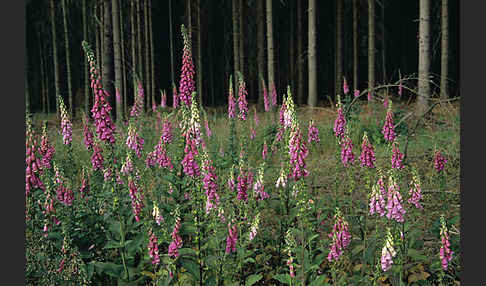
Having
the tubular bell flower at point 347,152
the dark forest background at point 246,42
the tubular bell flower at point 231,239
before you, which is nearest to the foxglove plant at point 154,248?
the tubular bell flower at point 231,239

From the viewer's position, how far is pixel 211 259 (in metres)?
2.77

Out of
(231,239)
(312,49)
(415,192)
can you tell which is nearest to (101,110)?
(231,239)

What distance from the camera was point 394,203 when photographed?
7.73 ft

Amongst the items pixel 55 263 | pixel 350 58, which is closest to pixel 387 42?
pixel 350 58

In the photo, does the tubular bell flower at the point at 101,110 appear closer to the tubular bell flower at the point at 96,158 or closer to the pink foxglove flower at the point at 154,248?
the tubular bell flower at the point at 96,158

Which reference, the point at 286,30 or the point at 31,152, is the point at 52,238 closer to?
the point at 31,152

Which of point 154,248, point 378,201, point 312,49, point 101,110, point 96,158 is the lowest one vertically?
point 154,248

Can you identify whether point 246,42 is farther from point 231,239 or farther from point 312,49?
point 231,239

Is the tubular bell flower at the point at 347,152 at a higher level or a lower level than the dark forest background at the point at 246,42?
lower

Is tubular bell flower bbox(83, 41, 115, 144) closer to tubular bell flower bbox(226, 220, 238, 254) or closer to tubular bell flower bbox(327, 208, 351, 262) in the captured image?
tubular bell flower bbox(226, 220, 238, 254)

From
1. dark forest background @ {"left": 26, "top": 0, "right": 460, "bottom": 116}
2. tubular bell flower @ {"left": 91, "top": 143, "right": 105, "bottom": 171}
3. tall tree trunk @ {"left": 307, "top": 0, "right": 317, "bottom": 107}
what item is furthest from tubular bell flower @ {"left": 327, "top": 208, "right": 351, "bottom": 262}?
dark forest background @ {"left": 26, "top": 0, "right": 460, "bottom": 116}

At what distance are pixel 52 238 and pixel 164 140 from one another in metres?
1.32

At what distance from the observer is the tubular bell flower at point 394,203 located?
235 cm

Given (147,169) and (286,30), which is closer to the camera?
(147,169)
